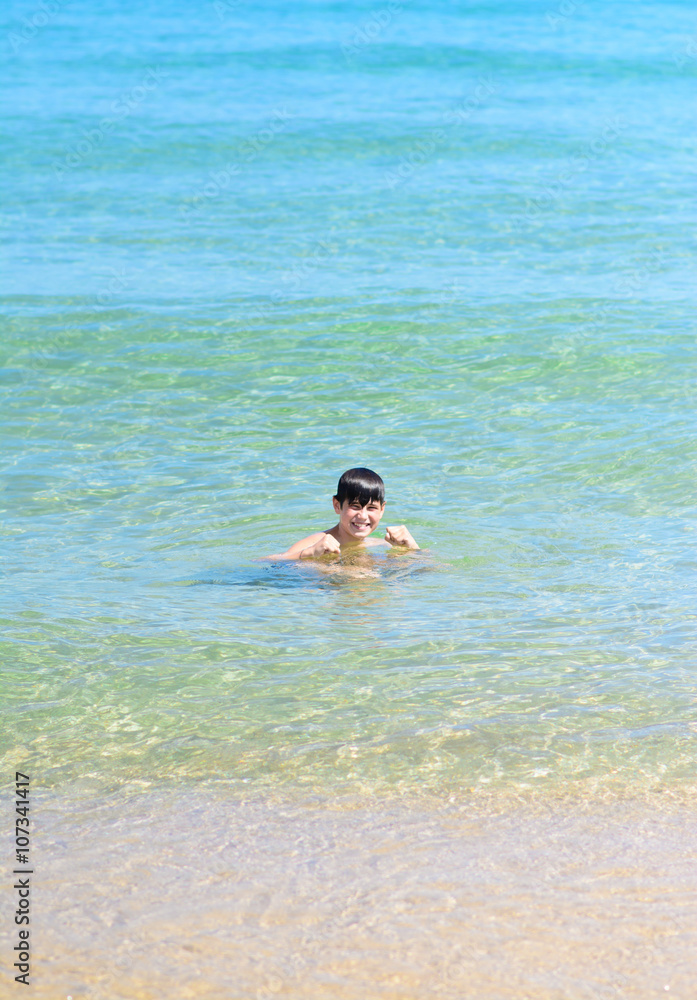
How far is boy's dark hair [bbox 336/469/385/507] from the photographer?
6828 mm

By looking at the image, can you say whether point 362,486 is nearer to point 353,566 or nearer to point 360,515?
point 360,515

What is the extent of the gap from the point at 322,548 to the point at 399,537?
0.48 metres

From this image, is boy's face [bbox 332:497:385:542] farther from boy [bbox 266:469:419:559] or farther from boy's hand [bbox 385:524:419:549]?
boy's hand [bbox 385:524:419:549]

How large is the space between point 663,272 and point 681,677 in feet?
29.5

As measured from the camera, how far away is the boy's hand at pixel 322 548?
21.8 ft

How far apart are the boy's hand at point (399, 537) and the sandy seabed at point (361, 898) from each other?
2.69 metres

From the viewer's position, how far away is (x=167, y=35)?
2648 cm

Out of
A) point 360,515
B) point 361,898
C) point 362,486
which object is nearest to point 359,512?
point 360,515

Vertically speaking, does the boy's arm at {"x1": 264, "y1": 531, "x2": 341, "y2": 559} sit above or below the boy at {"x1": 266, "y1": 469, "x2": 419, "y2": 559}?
below

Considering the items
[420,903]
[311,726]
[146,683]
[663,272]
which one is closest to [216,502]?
[146,683]

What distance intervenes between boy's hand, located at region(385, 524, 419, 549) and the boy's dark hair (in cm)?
20

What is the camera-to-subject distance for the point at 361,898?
12.2ft

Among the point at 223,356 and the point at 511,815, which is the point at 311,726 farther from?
the point at 223,356

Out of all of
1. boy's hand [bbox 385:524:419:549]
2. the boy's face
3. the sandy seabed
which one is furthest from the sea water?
the boy's face
